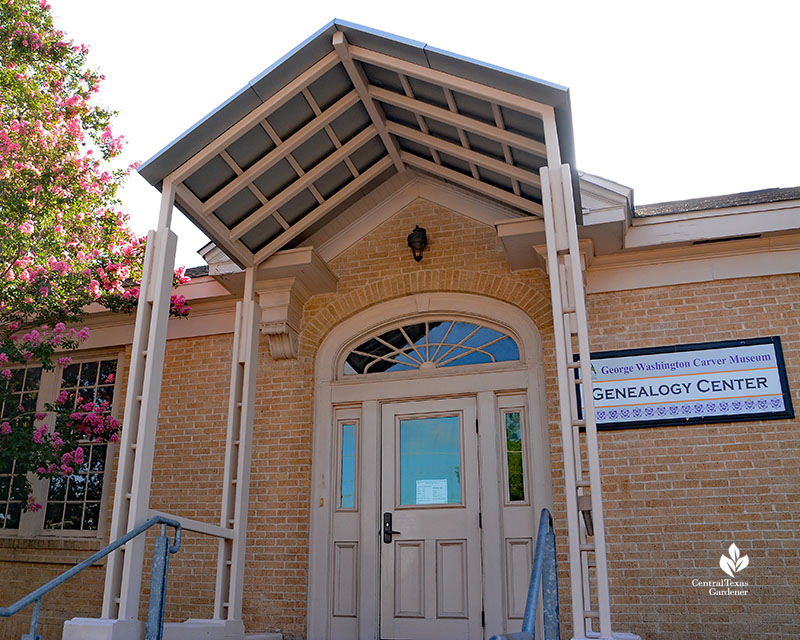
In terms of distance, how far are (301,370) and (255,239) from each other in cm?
144

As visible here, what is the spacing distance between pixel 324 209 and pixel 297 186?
2.01 feet

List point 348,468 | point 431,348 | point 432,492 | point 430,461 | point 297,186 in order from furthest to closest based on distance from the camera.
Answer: point 431,348
point 348,468
point 430,461
point 432,492
point 297,186

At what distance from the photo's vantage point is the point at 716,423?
6.31 m

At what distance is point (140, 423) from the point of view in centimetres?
520

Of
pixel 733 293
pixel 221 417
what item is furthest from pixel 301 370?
pixel 733 293

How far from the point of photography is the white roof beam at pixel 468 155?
6.38 meters

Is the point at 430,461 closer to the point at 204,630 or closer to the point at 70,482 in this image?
the point at 204,630

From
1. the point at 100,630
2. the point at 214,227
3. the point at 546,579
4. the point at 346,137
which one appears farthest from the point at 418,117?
the point at 100,630

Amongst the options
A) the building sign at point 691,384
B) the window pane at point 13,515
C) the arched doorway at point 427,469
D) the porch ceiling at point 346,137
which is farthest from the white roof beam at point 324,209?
the window pane at point 13,515

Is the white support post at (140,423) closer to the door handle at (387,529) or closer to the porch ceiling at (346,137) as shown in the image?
the porch ceiling at (346,137)

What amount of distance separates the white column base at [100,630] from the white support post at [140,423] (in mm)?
72

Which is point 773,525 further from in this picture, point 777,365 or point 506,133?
point 506,133

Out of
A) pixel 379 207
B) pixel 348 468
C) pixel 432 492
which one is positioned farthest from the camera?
pixel 379 207

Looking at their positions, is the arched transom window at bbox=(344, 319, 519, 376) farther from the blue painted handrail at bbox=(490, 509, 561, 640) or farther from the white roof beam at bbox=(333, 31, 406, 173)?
the blue painted handrail at bbox=(490, 509, 561, 640)
